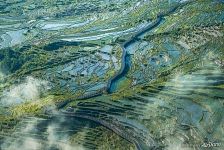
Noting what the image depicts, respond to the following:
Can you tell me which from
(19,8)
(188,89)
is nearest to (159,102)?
(188,89)

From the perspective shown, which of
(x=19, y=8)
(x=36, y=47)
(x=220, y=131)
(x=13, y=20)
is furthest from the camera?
(x=19, y=8)

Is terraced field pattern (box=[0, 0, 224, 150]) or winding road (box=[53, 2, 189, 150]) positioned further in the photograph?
terraced field pattern (box=[0, 0, 224, 150])

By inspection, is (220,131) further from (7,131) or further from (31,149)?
(7,131)

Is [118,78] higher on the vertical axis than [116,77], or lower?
lower

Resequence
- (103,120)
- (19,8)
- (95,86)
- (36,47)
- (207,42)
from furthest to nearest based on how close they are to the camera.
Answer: (19,8) → (36,47) → (207,42) → (95,86) → (103,120)

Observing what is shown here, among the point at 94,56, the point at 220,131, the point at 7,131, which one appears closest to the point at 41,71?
the point at 94,56

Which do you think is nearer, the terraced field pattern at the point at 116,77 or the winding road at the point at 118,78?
the winding road at the point at 118,78

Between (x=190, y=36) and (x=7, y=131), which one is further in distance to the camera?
(x=190, y=36)
